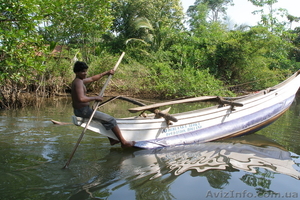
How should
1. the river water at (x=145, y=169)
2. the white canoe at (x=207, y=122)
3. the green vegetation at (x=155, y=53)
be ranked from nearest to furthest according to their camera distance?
1. the river water at (x=145, y=169)
2. the white canoe at (x=207, y=122)
3. the green vegetation at (x=155, y=53)

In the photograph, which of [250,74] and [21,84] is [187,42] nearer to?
[250,74]

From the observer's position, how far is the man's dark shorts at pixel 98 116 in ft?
15.6

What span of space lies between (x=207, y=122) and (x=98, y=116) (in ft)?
8.19

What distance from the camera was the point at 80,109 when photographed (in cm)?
477

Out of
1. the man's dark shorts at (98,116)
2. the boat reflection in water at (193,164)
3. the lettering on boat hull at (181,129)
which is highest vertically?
the man's dark shorts at (98,116)

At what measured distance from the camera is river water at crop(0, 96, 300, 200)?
353cm

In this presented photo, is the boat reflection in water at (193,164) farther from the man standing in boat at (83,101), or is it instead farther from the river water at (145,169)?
the man standing in boat at (83,101)

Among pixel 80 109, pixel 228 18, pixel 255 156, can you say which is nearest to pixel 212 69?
pixel 255 156

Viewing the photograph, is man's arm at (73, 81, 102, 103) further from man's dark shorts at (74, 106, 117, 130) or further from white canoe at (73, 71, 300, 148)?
white canoe at (73, 71, 300, 148)

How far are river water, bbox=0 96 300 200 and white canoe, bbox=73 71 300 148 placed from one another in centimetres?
23

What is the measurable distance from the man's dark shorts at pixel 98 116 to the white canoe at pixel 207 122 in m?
0.12

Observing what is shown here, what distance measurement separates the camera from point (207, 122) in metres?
5.89

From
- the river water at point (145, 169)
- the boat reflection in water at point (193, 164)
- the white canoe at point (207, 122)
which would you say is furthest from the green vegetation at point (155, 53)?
the boat reflection in water at point (193, 164)

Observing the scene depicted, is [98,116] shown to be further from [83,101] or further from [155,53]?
[155,53]
